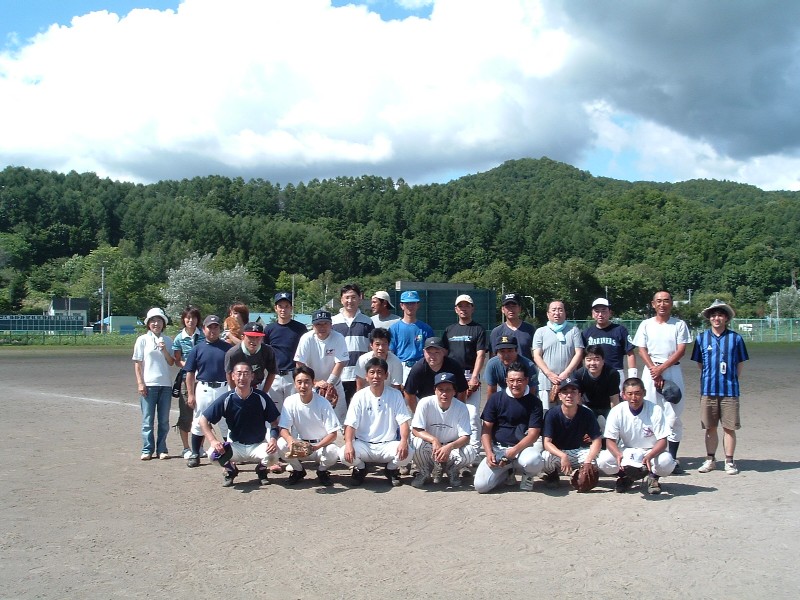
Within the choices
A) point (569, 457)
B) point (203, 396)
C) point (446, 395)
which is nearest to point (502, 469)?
point (569, 457)

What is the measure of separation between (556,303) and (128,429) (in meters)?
6.84

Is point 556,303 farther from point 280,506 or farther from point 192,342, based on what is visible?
point 192,342

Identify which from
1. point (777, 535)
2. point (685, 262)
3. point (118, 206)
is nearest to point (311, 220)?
point (118, 206)

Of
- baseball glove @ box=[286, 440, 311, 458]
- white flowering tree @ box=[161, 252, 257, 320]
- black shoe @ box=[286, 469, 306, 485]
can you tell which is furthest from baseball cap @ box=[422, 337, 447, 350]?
white flowering tree @ box=[161, 252, 257, 320]

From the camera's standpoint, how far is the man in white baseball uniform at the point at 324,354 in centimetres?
795

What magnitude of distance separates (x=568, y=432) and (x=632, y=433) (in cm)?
60

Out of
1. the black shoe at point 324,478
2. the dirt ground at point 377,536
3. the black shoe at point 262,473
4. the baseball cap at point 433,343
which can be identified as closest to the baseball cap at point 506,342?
the baseball cap at point 433,343

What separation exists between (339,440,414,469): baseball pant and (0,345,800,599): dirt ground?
0.26m

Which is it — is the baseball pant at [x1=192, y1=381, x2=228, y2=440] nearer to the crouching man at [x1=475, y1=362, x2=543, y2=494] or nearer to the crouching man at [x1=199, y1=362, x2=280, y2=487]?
the crouching man at [x1=199, y1=362, x2=280, y2=487]

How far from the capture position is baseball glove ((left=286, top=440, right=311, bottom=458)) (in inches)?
279

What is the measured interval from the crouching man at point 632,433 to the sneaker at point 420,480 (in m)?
1.71

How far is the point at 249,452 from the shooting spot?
7309 millimetres

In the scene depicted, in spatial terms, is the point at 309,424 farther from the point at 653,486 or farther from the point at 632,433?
the point at 653,486

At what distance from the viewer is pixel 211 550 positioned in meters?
5.19
